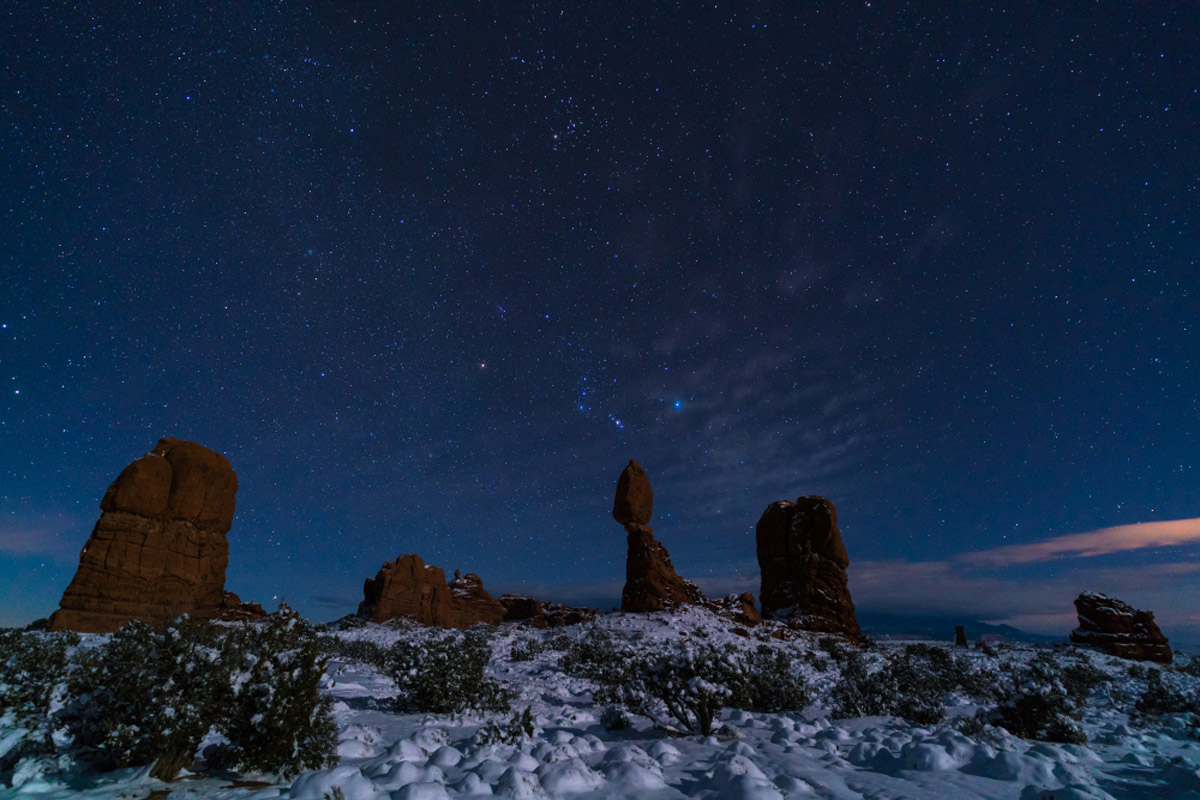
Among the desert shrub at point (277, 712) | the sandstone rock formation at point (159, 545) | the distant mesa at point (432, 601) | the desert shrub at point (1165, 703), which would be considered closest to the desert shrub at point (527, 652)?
the desert shrub at point (277, 712)

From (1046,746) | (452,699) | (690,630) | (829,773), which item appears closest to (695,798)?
(829,773)

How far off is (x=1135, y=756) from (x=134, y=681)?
12439 mm

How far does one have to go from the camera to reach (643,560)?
4412 cm

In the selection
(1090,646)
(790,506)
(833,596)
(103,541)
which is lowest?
(1090,646)

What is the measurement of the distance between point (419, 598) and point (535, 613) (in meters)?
16.5

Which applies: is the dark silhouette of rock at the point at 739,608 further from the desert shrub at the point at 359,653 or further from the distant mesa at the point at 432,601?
the desert shrub at the point at 359,653

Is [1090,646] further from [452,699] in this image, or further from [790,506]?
[452,699]

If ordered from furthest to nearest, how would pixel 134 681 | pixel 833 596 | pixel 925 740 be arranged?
pixel 833 596 < pixel 925 740 < pixel 134 681

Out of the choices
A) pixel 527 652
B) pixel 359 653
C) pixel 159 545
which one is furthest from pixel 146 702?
pixel 159 545

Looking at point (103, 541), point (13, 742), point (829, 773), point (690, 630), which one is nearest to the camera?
point (13, 742)

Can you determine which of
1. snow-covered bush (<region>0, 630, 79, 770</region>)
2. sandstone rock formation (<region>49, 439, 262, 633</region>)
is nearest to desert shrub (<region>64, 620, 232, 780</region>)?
snow-covered bush (<region>0, 630, 79, 770</region>)

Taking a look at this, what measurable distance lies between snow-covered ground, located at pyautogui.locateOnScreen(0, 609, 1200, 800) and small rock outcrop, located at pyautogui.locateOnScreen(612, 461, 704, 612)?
3239 centimetres

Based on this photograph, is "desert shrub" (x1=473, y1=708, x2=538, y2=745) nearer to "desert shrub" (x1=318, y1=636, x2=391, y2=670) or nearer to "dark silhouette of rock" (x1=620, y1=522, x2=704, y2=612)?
"desert shrub" (x1=318, y1=636, x2=391, y2=670)

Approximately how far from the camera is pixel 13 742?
4.72 meters
